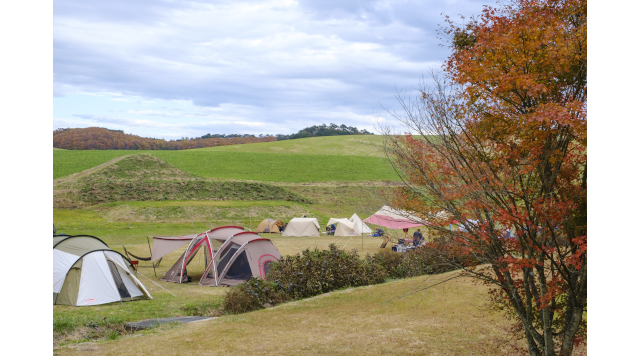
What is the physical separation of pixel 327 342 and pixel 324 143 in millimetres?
79320

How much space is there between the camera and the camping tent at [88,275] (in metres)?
12.0

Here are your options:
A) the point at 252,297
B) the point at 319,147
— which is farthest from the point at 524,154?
the point at 319,147

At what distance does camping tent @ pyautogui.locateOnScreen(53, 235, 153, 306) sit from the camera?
12039 mm

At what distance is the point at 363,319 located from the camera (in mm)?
9695

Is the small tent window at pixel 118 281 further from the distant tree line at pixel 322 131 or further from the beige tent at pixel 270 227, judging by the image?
the distant tree line at pixel 322 131

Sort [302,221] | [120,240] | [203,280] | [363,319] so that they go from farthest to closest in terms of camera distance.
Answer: [302,221] < [120,240] < [203,280] < [363,319]

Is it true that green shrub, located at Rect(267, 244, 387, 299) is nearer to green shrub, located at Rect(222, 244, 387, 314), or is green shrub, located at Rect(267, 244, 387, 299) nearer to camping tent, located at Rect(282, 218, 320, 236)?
green shrub, located at Rect(222, 244, 387, 314)

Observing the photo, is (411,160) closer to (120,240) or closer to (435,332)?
(435,332)

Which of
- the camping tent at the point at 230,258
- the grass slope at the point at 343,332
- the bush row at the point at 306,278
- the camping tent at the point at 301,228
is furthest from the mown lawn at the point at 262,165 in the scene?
the grass slope at the point at 343,332

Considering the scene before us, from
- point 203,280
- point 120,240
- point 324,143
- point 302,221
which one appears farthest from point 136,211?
point 324,143

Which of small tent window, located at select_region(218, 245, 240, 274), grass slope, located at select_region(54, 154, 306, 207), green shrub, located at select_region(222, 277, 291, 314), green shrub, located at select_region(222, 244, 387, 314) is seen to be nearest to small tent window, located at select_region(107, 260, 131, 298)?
green shrub, located at select_region(222, 244, 387, 314)

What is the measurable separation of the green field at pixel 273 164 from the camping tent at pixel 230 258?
39.3m

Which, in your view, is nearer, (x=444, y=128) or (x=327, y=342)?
(x=444, y=128)

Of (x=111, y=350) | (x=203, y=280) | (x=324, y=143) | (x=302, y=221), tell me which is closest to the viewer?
(x=111, y=350)
